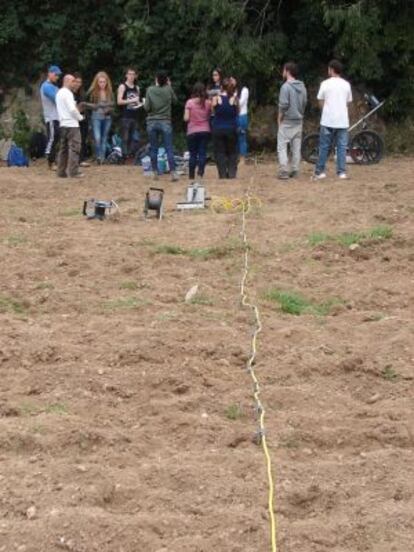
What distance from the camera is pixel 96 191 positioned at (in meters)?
12.3

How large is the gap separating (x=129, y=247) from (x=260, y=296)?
1874 millimetres

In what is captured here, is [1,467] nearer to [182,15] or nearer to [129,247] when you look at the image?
[129,247]

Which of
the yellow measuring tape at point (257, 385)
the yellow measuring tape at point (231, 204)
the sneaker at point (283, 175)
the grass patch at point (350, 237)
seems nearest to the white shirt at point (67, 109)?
the sneaker at point (283, 175)

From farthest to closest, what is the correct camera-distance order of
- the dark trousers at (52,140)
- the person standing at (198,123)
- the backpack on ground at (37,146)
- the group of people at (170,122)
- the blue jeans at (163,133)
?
the backpack on ground at (37,146) < the dark trousers at (52,140) < the blue jeans at (163,133) < the person standing at (198,123) < the group of people at (170,122)

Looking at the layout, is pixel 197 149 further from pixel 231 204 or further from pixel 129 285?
pixel 129 285

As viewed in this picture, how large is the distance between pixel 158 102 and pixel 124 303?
6864 millimetres

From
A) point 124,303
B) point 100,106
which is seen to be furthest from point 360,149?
point 124,303

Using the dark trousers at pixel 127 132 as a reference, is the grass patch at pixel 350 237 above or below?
below

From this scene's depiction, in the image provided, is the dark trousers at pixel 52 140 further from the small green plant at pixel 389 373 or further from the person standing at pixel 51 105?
the small green plant at pixel 389 373

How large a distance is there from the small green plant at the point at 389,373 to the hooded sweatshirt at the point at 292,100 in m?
7.62

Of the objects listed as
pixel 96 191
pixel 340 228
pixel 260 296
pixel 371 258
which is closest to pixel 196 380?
pixel 260 296

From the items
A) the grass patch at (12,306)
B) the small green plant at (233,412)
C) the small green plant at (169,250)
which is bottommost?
the small green plant at (233,412)

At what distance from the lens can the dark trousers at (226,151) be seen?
13.1 metres

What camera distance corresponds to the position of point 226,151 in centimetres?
1329
